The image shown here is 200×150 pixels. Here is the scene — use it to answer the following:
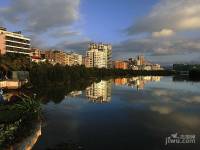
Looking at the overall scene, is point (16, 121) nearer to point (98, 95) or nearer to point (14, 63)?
point (98, 95)

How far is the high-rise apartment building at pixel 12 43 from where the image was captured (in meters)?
150

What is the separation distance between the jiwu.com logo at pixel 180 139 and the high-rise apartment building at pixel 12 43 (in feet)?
383

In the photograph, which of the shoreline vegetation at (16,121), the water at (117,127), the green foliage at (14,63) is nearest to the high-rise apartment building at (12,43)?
the green foliage at (14,63)

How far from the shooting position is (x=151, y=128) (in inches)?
1581

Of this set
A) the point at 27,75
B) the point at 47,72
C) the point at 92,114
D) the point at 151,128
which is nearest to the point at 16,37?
the point at 47,72

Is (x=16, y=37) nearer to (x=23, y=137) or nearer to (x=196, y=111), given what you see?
(x=196, y=111)

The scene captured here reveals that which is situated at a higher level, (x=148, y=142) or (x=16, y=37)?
(x=16, y=37)

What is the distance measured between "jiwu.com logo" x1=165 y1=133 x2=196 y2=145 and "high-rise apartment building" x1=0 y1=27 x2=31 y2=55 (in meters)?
117

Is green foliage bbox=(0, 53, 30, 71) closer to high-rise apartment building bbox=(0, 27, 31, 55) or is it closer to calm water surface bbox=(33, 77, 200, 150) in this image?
high-rise apartment building bbox=(0, 27, 31, 55)

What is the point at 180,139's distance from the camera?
35.2 metres

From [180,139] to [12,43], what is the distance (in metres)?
134

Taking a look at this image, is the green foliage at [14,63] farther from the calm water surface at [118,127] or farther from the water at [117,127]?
the calm water surface at [118,127]

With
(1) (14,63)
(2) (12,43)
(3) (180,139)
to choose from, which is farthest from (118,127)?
(2) (12,43)

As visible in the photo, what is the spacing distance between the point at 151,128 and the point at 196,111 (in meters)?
17.7
